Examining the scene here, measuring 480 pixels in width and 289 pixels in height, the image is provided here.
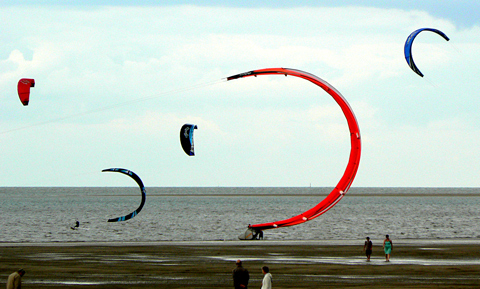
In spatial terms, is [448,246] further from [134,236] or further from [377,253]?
[134,236]

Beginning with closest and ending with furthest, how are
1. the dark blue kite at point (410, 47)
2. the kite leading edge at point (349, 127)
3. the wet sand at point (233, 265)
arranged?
the wet sand at point (233, 265) < the dark blue kite at point (410, 47) < the kite leading edge at point (349, 127)

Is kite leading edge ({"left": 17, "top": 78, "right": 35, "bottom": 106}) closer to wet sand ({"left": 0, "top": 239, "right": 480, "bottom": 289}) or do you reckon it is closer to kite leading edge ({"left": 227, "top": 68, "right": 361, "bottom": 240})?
wet sand ({"left": 0, "top": 239, "right": 480, "bottom": 289})

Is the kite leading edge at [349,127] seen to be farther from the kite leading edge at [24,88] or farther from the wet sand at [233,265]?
the kite leading edge at [24,88]

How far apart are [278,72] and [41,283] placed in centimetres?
1622

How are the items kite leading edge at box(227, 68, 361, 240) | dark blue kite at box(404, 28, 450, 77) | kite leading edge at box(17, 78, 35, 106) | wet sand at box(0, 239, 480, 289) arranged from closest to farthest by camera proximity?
wet sand at box(0, 239, 480, 289)
dark blue kite at box(404, 28, 450, 77)
kite leading edge at box(227, 68, 361, 240)
kite leading edge at box(17, 78, 35, 106)

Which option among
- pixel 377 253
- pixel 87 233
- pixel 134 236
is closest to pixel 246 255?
pixel 377 253

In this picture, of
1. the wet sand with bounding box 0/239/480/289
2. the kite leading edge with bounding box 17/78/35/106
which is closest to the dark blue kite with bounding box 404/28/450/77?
the wet sand with bounding box 0/239/480/289

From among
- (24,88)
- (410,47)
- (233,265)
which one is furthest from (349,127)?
(24,88)

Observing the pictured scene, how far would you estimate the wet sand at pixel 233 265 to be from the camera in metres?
26.4

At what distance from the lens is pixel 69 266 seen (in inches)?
1243

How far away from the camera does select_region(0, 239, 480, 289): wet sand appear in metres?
26.4

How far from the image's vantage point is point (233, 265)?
3191 centimetres

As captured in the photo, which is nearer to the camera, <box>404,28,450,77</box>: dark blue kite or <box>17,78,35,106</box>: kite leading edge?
<box>404,28,450,77</box>: dark blue kite

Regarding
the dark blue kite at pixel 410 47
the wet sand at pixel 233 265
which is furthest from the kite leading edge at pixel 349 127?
the dark blue kite at pixel 410 47
